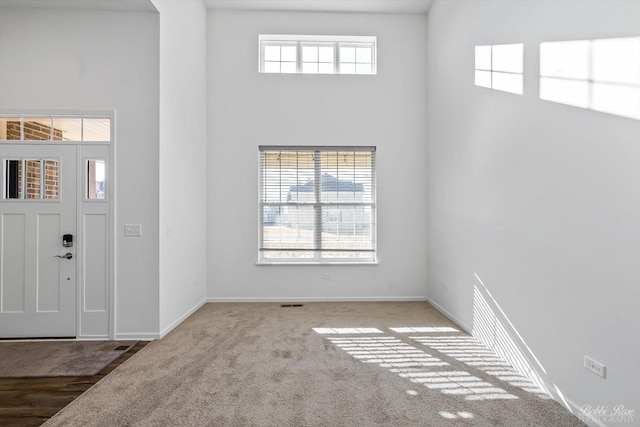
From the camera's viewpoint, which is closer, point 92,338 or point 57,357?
point 57,357

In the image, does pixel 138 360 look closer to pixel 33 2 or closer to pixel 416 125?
pixel 33 2

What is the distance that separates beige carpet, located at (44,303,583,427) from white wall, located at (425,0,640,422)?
1.51ft

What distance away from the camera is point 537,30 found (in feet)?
8.83

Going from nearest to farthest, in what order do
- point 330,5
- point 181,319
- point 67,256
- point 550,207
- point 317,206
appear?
point 550,207 → point 67,256 → point 181,319 → point 330,5 → point 317,206

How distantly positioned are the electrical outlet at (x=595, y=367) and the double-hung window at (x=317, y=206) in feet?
11.1

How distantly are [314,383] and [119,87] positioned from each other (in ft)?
11.9

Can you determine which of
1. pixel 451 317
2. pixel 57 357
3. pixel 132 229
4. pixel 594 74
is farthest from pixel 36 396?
pixel 594 74

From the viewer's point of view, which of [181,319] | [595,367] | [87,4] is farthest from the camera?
[181,319]

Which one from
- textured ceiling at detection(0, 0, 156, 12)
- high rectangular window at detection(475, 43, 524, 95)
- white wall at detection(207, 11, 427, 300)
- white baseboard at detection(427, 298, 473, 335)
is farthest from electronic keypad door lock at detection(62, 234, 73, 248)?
high rectangular window at detection(475, 43, 524, 95)

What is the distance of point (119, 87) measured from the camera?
375cm

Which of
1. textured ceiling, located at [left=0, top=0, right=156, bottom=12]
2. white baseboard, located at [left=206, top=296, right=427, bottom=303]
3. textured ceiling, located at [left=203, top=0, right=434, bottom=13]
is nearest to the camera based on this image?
textured ceiling, located at [left=0, top=0, right=156, bottom=12]

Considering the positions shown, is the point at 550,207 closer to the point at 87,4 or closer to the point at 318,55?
the point at 318,55

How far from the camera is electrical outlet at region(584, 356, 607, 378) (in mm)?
2064

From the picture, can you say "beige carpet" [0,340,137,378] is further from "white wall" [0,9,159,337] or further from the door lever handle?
the door lever handle
